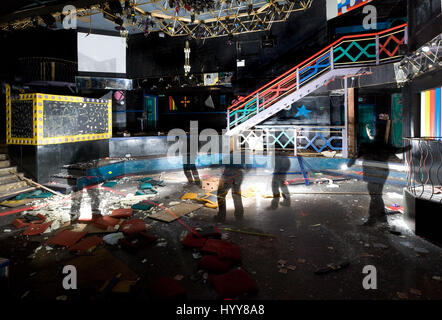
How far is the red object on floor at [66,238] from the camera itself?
178 inches

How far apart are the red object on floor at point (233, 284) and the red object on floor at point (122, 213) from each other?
3.14 metres

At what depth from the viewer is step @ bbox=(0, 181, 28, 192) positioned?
7596 mm

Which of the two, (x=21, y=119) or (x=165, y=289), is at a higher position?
(x=21, y=119)

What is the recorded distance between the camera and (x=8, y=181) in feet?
26.1

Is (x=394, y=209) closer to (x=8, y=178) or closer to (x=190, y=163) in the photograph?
(x=190, y=163)

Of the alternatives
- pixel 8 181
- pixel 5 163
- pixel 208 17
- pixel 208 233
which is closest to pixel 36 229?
pixel 208 233

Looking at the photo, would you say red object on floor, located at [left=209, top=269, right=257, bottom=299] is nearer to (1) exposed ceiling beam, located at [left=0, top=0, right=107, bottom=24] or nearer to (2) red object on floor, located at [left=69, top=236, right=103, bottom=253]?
(2) red object on floor, located at [left=69, top=236, right=103, bottom=253]

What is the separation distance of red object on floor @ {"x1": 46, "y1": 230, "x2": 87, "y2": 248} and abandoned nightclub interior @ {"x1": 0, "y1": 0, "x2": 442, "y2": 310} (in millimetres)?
46

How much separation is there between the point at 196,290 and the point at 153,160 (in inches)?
348

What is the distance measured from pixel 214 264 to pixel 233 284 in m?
0.48

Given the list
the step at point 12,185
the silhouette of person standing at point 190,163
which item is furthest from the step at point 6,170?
the silhouette of person standing at point 190,163

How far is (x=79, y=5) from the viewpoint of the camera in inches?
144

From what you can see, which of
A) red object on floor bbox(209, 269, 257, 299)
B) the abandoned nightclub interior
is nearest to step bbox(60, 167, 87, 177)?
the abandoned nightclub interior

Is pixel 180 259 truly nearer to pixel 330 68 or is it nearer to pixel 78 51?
pixel 330 68
